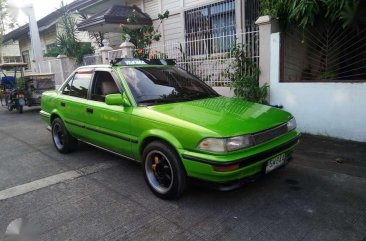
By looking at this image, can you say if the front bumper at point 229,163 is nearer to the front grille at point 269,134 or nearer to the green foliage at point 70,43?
the front grille at point 269,134

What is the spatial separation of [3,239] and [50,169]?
6.75ft

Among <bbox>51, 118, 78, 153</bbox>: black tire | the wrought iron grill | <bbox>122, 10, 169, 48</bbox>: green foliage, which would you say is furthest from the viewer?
<bbox>122, 10, 169, 48</bbox>: green foliage

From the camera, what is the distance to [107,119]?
4.43 m

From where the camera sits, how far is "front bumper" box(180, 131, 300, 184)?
125 inches

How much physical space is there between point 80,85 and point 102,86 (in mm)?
780

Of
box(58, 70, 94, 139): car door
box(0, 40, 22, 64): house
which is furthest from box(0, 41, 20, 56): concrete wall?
box(58, 70, 94, 139): car door

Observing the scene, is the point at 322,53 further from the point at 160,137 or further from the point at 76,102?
the point at 76,102

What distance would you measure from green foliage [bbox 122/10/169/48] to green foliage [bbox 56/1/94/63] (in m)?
3.34

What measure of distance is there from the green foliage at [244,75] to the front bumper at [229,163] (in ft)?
11.0

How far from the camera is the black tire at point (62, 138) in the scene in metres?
5.62

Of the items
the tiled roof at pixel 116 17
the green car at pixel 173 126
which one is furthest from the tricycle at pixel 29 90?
the green car at pixel 173 126

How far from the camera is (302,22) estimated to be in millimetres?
5863

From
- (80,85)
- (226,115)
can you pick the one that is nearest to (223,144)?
(226,115)

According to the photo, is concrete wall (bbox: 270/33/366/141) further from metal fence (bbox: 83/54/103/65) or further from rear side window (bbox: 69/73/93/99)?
metal fence (bbox: 83/54/103/65)
